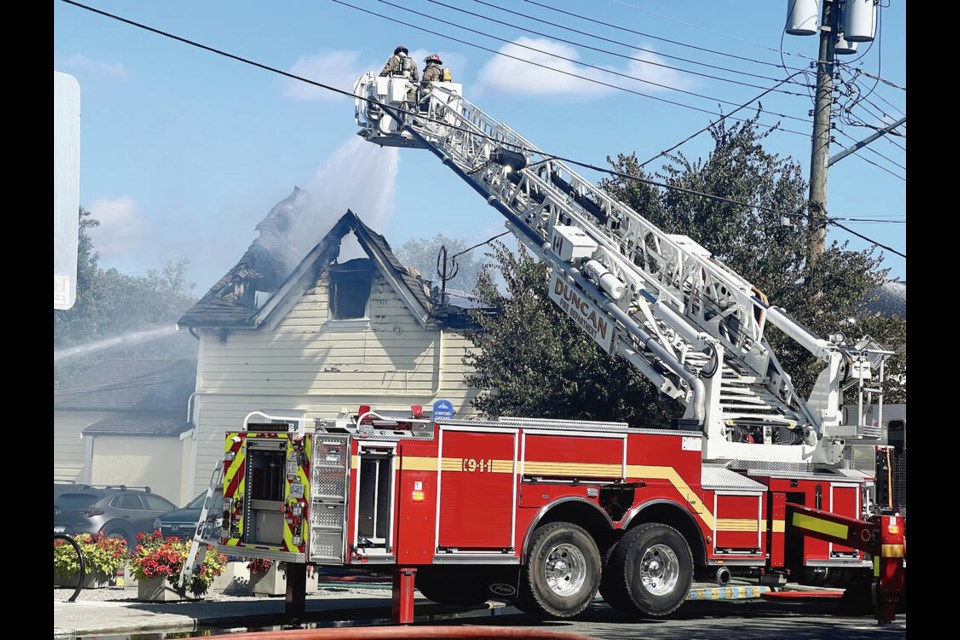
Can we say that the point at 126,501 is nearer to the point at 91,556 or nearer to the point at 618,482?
the point at 91,556

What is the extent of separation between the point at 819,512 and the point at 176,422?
70.5 ft

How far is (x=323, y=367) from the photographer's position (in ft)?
90.3

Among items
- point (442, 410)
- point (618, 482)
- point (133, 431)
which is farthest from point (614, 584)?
point (133, 431)

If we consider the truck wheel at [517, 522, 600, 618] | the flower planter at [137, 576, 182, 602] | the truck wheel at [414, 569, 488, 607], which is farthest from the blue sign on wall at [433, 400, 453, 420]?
the flower planter at [137, 576, 182, 602]

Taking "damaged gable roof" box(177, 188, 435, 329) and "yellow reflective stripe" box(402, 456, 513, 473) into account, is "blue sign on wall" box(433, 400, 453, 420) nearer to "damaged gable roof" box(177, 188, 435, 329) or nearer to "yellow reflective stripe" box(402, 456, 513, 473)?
"yellow reflective stripe" box(402, 456, 513, 473)

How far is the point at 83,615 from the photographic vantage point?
11352 mm

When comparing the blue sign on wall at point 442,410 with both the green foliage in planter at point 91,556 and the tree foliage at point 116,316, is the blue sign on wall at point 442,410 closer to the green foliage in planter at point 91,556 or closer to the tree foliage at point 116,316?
the green foliage in planter at point 91,556

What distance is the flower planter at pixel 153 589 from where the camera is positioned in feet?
41.6

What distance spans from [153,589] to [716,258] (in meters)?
11.4

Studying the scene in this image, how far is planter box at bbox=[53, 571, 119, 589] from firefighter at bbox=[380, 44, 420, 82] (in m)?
9.67

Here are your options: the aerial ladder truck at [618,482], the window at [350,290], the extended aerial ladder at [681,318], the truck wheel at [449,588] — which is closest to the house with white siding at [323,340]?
the window at [350,290]

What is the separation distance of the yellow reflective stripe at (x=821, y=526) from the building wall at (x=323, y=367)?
12615 mm
